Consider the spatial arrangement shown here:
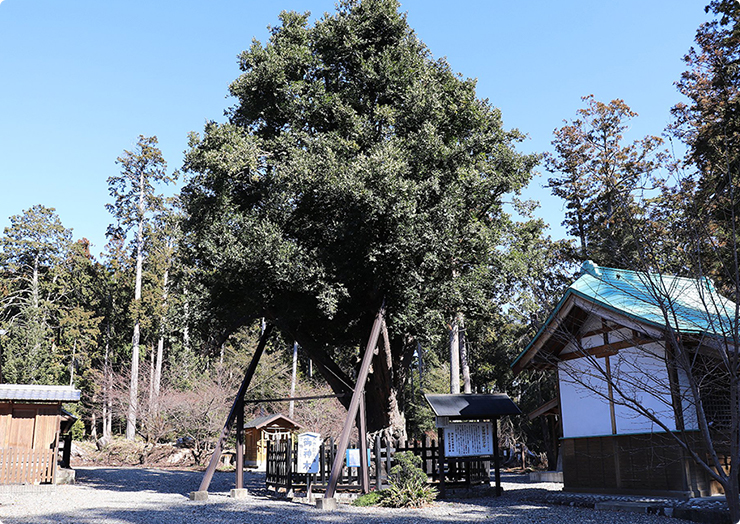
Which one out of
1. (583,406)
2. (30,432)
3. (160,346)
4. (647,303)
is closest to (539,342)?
(583,406)

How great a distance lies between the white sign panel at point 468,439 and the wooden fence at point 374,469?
22cm

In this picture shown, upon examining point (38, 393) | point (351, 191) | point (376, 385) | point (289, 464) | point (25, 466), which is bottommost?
point (25, 466)

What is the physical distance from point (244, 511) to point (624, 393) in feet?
25.3

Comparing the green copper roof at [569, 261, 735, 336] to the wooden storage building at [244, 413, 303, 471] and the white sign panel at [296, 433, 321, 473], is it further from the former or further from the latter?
the wooden storage building at [244, 413, 303, 471]

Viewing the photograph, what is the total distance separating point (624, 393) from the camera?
11031 mm

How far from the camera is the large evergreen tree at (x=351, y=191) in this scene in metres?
13.8

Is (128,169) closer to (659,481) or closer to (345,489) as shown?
(345,489)

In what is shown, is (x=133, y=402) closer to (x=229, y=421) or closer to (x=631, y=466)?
(x=229, y=421)

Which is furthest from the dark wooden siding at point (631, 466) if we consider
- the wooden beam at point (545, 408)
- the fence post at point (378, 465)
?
the fence post at point (378, 465)

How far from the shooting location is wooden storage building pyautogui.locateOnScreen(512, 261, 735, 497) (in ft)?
34.1

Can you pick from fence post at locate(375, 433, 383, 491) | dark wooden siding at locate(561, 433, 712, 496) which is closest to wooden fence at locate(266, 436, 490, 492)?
fence post at locate(375, 433, 383, 491)

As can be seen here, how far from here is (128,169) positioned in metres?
41.1

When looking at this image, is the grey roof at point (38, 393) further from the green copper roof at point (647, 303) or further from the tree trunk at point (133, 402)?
the tree trunk at point (133, 402)

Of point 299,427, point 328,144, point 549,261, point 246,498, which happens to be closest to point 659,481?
point 246,498
